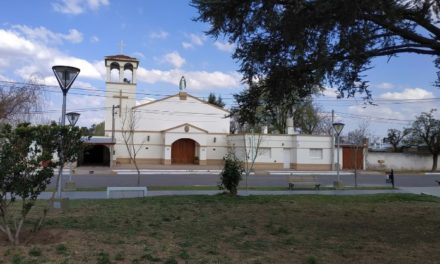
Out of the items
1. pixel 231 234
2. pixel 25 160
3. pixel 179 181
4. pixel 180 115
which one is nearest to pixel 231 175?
pixel 231 234

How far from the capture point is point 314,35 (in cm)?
812

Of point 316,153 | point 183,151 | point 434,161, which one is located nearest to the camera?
point 316,153

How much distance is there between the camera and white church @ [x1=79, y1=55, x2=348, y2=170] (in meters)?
50.5

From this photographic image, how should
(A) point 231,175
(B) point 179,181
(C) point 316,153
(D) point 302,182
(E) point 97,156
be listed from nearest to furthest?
(A) point 231,175
(D) point 302,182
(B) point 179,181
(C) point 316,153
(E) point 97,156

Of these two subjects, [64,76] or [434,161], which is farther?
[434,161]

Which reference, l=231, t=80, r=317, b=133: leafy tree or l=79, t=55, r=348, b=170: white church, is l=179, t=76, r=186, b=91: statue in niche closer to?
l=79, t=55, r=348, b=170: white church

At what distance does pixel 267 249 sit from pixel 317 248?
89 cm

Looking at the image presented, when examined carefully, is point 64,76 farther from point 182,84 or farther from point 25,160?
point 182,84

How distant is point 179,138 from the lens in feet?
171

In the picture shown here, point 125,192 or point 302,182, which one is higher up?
point 302,182

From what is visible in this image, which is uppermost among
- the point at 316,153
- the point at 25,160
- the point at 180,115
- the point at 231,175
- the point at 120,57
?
the point at 120,57

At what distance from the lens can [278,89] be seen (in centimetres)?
977

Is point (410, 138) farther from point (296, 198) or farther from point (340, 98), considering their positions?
point (340, 98)

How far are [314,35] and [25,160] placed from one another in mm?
5191
